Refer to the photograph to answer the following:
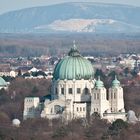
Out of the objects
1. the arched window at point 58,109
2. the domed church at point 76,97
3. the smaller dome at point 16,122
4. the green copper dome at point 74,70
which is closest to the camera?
the smaller dome at point 16,122

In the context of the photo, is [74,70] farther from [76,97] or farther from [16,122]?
[16,122]

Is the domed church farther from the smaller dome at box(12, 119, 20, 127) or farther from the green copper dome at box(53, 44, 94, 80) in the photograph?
the smaller dome at box(12, 119, 20, 127)

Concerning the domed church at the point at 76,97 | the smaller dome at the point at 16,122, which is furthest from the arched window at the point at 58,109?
the smaller dome at the point at 16,122

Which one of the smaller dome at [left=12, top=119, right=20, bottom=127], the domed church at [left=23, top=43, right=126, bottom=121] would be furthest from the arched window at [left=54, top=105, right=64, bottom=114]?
the smaller dome at [left=12, top=119, right=20, bottom=127]

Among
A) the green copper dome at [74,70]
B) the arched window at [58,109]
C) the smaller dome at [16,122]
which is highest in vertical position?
the green copper dome at [74,70]

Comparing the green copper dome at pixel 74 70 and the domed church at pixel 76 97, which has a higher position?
the green copper dome at pixel 74 70

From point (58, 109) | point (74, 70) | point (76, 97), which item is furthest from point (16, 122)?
point (74, 70)

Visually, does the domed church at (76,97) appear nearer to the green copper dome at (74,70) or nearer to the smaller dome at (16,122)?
the green copper dome at (74,70)

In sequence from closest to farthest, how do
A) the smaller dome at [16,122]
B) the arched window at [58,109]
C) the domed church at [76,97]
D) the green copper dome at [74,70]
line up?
the smaller dome at [16,122]
the domed church at [76,97]
the arched window at [58,109]
the green copper dome at [74,70]
